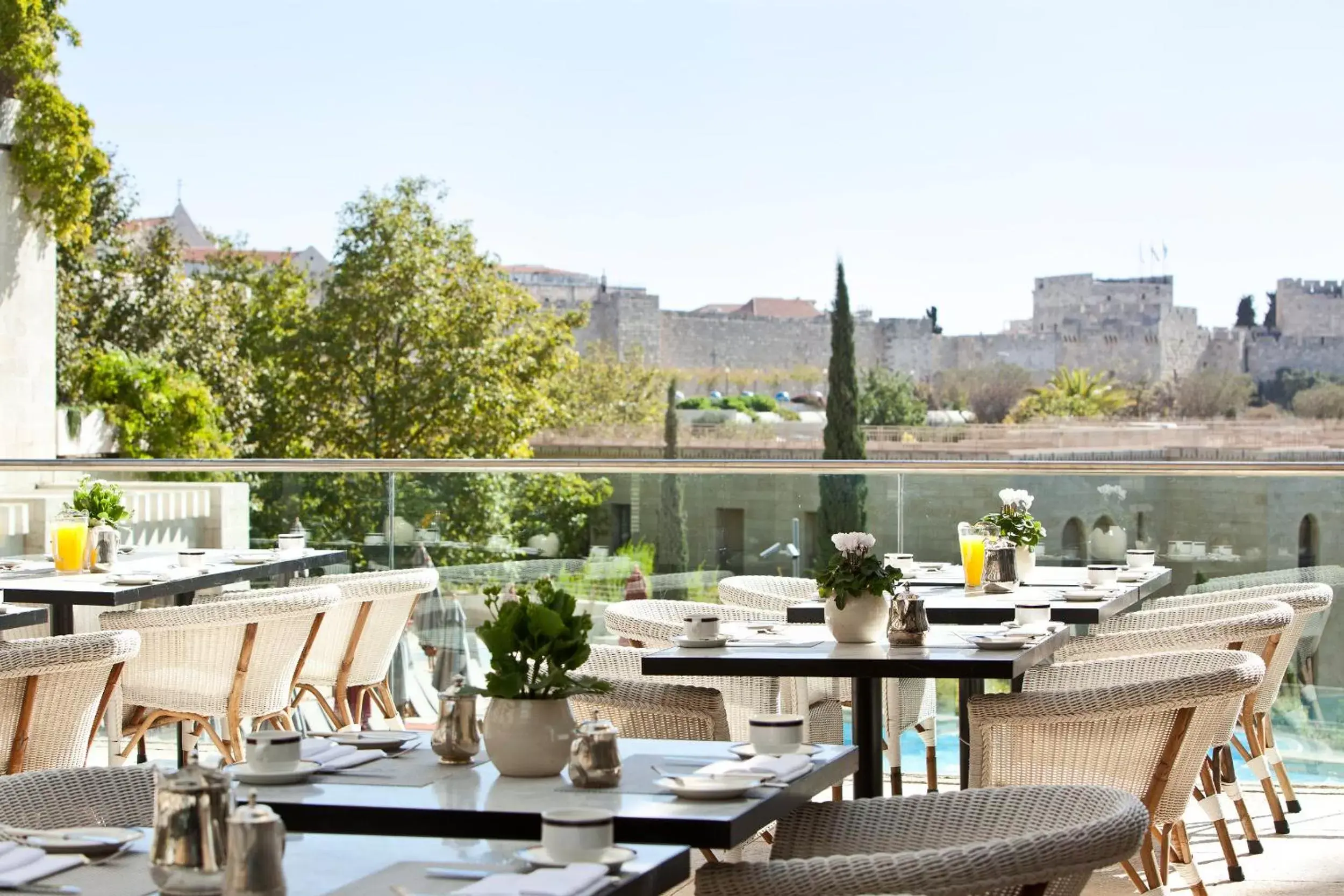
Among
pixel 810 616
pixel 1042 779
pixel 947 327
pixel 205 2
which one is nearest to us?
pixel 1042 779

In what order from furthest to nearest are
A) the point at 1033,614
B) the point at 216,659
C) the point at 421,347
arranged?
the point at 421,347 → the point at 216,659 → the point at 1033,614

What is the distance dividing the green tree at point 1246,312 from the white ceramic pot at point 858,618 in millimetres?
66926

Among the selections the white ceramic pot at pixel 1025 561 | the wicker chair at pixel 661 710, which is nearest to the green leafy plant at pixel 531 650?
the wicker chair at pixel 661 710

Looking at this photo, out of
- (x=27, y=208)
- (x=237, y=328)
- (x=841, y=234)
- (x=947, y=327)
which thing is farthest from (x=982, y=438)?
(x=27, y=208)

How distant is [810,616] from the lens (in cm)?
375

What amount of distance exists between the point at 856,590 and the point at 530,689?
1144mm

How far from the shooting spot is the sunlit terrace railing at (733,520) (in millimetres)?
4695

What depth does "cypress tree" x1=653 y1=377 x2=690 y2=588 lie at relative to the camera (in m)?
5.28

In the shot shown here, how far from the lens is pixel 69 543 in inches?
170

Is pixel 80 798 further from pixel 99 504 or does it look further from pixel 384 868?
pixel 99 504

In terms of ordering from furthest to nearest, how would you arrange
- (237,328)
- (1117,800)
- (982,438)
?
1. (982,438)
2. (237,328)
3. (1117,800)

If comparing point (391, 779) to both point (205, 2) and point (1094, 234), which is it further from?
point (1094, 234)

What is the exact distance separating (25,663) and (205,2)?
57.4 metres

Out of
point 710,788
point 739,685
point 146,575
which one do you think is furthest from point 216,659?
point 710,788
